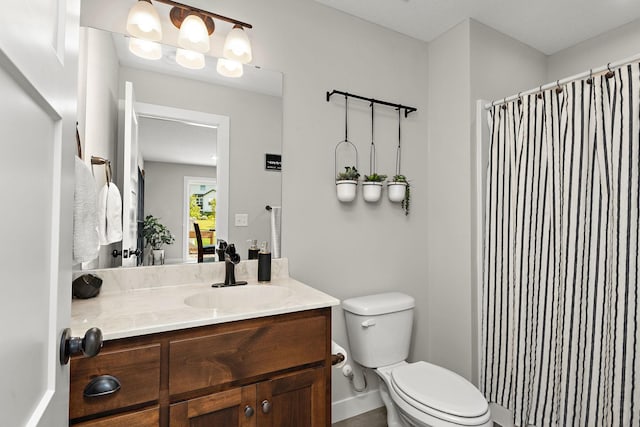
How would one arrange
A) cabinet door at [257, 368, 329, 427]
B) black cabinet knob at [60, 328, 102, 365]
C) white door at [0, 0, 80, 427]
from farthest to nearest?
cabinet door at [257, 368, 329, 427], black cabinet knob at [60, 328, 102, 365], white door at [0, 0, 80, 427]

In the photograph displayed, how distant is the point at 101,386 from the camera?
0.95 m

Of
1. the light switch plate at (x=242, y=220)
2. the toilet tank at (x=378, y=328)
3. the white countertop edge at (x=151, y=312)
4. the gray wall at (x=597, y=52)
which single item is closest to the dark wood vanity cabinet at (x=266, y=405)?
the white countertop edge at (x=151, y=312)

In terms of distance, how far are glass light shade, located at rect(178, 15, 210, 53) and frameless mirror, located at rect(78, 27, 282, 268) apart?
2.7 inches

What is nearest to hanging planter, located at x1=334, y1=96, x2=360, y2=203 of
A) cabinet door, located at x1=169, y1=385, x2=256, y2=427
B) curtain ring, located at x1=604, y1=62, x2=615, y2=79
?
cabinet door, located at x1=169, y1=385, x2=256, y2=427

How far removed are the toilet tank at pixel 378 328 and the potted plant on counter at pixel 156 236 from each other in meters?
1.00

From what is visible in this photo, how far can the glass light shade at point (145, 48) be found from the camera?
1.52 metres

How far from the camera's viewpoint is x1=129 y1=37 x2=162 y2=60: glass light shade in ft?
5.00

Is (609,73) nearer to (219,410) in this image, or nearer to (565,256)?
(565,256)

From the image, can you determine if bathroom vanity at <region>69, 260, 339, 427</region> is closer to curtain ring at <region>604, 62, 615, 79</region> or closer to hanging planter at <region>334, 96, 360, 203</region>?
hanging planter at <region>334, 96, 360, 203</region>

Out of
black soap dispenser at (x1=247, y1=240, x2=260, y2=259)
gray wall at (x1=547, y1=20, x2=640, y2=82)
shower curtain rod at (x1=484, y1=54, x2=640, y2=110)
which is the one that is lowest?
black soap dispenser at (x1=247, y1=240, x2=260, y2=259)

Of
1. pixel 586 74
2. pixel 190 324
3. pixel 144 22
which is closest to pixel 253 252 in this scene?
pixel 190 324

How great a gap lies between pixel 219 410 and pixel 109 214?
882 mm

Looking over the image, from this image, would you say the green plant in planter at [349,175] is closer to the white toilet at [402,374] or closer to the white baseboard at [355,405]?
the white toilet at [402,374]

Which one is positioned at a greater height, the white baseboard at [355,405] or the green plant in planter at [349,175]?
the green plant in planter at [349,175]
